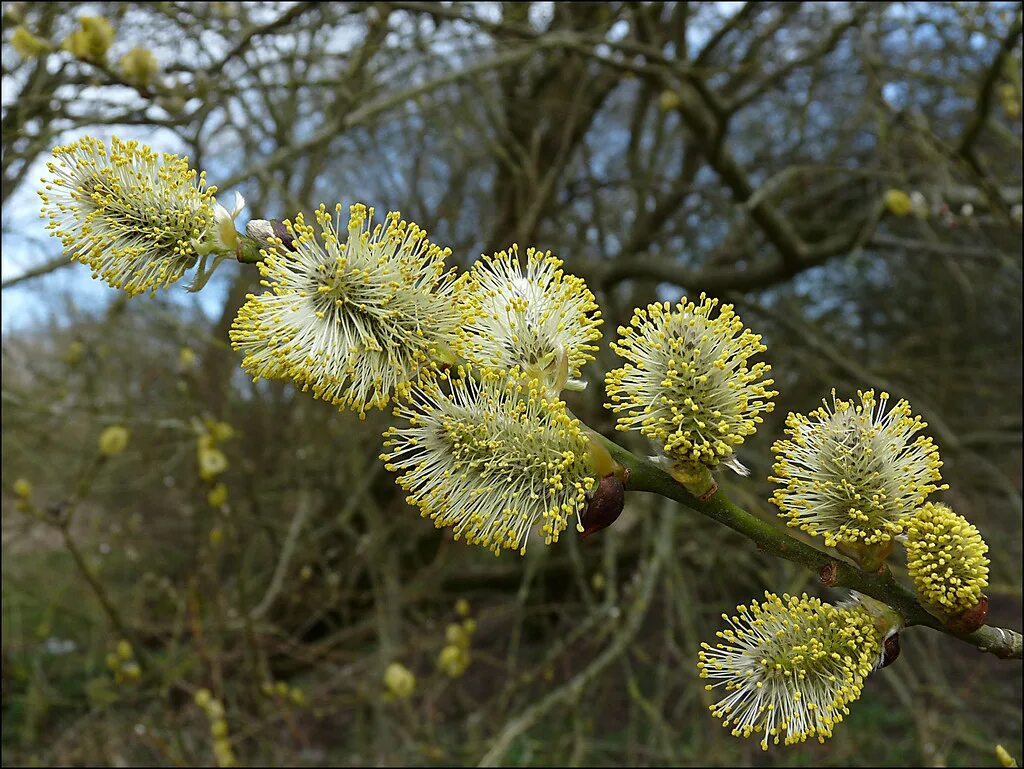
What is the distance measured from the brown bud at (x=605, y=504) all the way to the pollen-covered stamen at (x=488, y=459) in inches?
1.9

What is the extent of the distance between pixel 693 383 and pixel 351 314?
41 centimetres

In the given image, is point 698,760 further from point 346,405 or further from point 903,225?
point 903,225

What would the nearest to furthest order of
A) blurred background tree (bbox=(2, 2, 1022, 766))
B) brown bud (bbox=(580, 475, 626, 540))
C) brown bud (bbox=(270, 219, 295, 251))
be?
brown bud (bbox=(580, 475, 626, 540))
brown bud (bbox=(270, 219, 295, 251))
blurred background tree (bbox=(2, 2, 1022, 766))

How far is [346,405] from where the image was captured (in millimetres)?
1050

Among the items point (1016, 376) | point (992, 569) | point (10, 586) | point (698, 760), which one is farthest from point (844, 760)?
point (10, 586)

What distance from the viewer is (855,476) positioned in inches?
42.8

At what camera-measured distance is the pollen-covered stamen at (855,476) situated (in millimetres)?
1086

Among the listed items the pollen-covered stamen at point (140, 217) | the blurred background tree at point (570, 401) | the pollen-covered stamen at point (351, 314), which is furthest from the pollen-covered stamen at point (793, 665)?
the blurred background tree at point (570, 401)

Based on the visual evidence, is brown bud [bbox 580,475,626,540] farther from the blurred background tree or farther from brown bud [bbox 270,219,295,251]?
the blurred background tree

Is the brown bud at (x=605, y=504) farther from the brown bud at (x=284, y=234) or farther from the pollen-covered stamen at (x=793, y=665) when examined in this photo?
the brown bud at (x=284, y=234)

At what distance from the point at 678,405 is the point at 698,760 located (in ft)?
8.90

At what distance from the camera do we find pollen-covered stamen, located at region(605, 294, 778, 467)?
1.01m

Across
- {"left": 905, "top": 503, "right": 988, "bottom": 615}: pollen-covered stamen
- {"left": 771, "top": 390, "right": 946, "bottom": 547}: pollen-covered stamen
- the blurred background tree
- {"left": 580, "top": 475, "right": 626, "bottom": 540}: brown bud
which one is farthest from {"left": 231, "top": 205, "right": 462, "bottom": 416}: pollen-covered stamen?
the blurred background tree

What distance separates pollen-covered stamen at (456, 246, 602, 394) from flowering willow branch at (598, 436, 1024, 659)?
0.14 metres
